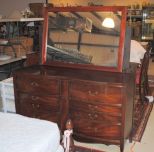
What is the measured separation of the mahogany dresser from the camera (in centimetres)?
235

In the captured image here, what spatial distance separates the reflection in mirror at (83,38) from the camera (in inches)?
104

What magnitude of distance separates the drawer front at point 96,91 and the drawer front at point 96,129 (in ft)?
0.82

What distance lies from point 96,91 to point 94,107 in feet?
0.54

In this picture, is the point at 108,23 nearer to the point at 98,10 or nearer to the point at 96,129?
the point at 98,10

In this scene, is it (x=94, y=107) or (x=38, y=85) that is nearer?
(x=94, y=107)

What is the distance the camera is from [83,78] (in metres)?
2.44

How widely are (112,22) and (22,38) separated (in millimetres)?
1801

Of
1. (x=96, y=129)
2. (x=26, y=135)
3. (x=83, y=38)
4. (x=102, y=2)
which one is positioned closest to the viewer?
(x=26, y=135)

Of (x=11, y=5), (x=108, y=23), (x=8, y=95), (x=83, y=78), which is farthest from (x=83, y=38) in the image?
(x=11, y=5)

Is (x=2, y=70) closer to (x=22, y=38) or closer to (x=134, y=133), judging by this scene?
(x=22, y=38)

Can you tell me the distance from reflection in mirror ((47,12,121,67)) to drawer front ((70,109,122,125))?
1.73ft

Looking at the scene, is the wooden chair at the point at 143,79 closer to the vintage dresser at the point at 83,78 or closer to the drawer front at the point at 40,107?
the vintage dresser at the point at 83,78

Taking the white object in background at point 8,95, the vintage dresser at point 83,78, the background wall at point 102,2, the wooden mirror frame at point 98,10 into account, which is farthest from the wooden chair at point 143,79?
the background wall at point 102,2

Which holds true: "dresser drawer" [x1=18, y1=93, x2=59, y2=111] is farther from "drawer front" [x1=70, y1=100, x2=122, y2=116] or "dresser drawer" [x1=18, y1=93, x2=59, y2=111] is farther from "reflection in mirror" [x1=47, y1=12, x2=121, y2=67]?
"reflection in mirror" [x1=47, y1=12, x2=121, y2=67]
